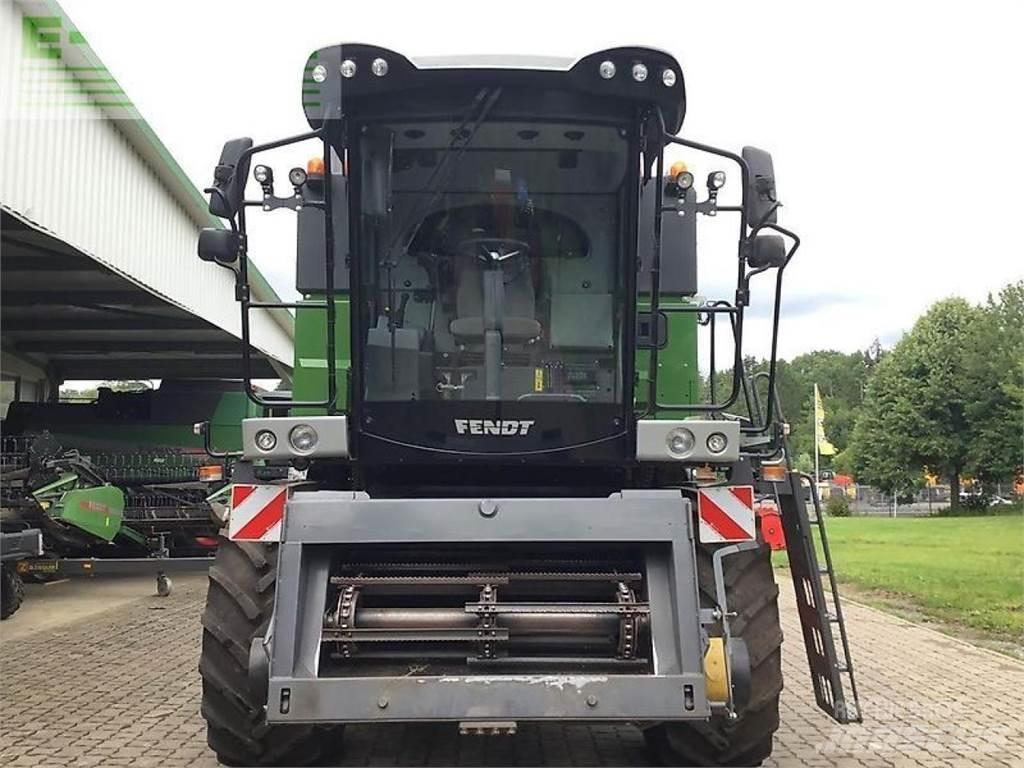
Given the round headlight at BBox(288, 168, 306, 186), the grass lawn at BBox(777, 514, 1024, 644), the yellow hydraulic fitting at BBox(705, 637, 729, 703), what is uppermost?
the round headlight at BBox(288, 168, 306, 186)

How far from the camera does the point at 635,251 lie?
491cm

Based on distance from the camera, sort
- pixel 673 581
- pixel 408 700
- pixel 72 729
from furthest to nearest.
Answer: pixel 72 729 < pixel 673 581 < pixel 408 700

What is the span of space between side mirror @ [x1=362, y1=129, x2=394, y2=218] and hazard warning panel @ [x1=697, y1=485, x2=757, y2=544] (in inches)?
81.8

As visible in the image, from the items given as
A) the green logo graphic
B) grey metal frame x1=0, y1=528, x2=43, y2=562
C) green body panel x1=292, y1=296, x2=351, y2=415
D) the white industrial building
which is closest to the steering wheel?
green body panel x1=292, y1=296, x2=351, y2=415

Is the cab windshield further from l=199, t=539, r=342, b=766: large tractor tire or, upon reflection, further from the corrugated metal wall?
the corrugated metal wall

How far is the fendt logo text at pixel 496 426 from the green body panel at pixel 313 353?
669mm

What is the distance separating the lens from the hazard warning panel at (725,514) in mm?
4746

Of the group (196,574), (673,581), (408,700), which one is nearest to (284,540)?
(408,700)

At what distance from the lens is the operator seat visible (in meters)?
4.97

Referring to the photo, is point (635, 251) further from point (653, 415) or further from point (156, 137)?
point (156, 137)

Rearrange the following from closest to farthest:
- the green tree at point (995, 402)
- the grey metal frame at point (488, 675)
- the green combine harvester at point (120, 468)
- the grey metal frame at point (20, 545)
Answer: the grey metal frame at point (488, 675), the grey metal frame at point (20, 545), the green combine harvester at point (120, 468), the green tree at point (995, 402)

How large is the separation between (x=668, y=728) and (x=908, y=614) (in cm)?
799

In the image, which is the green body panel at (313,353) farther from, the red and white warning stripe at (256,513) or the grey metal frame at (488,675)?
the grey metal frame at (488,675)

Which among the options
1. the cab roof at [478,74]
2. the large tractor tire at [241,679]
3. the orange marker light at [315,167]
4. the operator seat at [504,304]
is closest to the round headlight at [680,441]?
the operator seat at [504,304]
